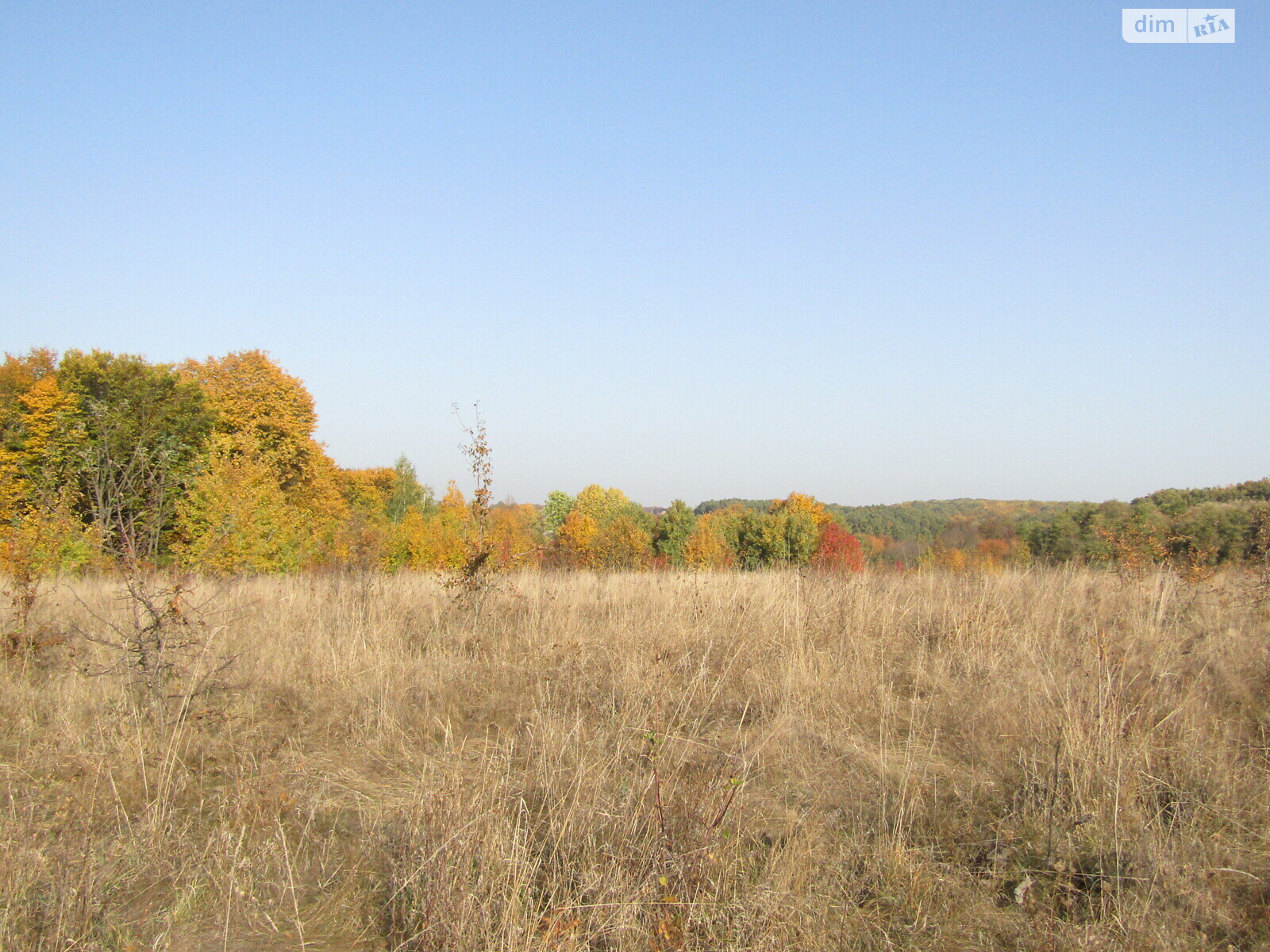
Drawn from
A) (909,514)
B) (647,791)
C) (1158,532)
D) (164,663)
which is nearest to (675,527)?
(1158,532)

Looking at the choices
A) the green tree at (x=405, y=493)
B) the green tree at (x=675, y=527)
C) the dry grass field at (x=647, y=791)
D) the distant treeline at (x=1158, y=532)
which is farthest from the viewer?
the green tree at (x=405, y=493)

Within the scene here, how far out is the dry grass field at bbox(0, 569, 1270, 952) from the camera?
2.42 meters

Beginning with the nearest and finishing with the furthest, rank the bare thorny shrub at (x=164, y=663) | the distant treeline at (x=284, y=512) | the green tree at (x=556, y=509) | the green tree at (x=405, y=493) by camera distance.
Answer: the bare thorny shrub at (x=164, y=663), the distant treeline at (x=284, y=512), the green tree at (x=405, y=493), the green tree at (x=556, y=509)

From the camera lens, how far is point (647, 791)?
9.61ft

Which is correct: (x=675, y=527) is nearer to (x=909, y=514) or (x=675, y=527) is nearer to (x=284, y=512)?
(x=284, y=512)

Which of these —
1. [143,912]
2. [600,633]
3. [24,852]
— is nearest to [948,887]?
[143,912]

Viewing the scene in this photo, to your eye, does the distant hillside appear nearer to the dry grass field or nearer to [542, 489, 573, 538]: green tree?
[542, 489, 573, 538]: green tree

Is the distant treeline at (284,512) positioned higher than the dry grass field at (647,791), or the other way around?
the distant treeline at (284,512)

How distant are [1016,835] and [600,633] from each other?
3819 millimetres

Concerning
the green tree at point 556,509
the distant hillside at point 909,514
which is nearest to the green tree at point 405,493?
the green tree at point 556,509

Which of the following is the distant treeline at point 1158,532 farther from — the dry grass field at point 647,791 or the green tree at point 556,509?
the green tree at point 556,509

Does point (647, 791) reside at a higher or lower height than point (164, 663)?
lower

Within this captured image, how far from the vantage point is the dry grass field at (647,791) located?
2416 mm

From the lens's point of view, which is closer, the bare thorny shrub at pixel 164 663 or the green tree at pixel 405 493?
the bare thorny shrub at pixel 164 663
